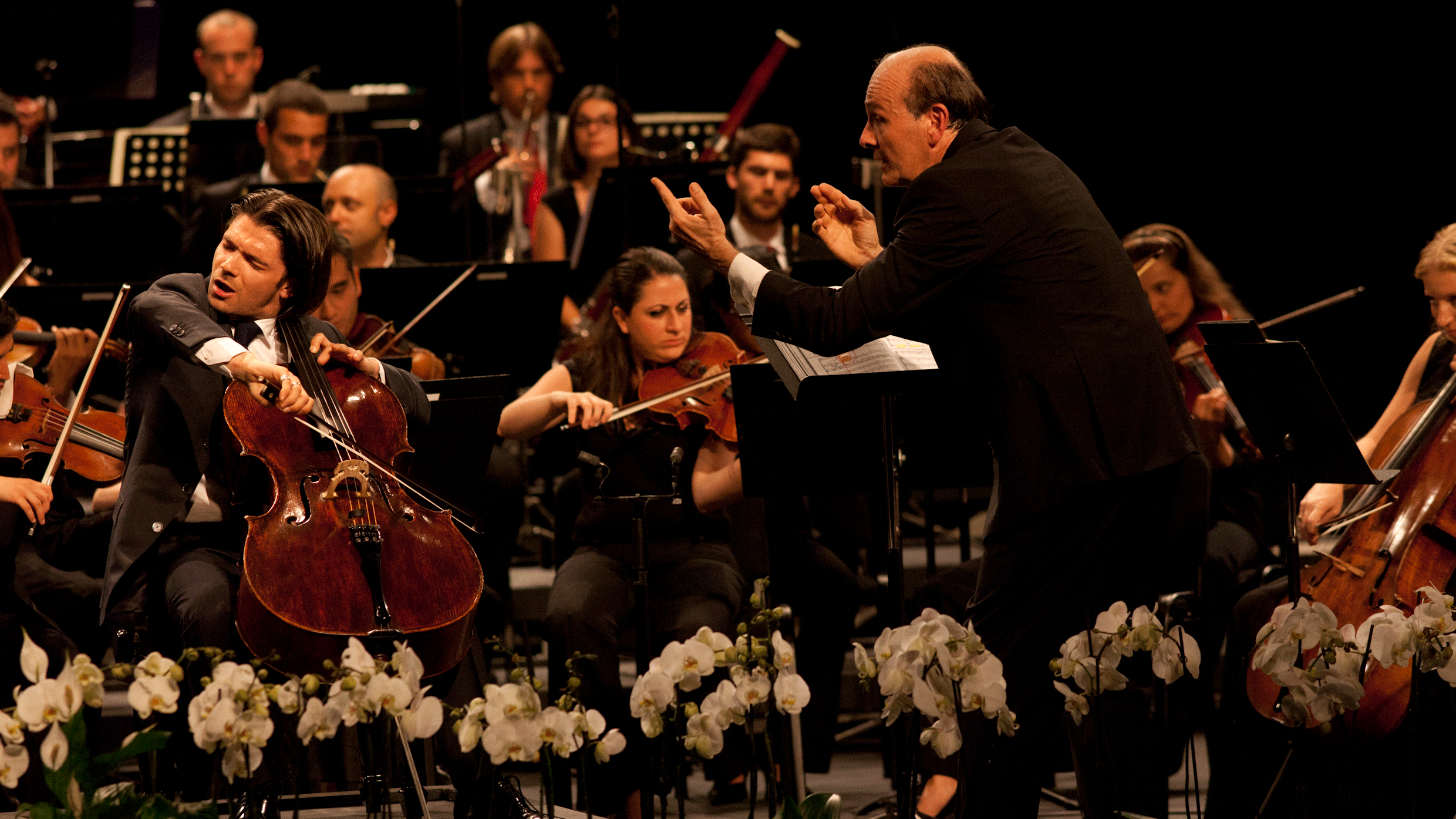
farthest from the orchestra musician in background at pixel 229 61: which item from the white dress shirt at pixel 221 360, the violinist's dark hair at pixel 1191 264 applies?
the violinist's dark hair at pixel 1191 264

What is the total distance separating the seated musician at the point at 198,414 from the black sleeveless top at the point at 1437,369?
2.09 m

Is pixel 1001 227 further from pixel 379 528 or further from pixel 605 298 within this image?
pixel 605 298

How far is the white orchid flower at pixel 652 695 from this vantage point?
174 cm

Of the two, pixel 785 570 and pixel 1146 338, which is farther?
pixel 785 570

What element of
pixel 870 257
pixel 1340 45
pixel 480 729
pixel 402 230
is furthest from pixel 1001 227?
pixel 1340 45

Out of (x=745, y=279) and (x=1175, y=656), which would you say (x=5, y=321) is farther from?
(x=1175, y=656)

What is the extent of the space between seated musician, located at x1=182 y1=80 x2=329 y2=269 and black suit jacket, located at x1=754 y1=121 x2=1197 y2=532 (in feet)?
9.20

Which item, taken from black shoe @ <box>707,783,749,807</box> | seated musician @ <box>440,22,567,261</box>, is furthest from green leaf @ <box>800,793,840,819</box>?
seated musician @ <box>440,22,567,261</box>

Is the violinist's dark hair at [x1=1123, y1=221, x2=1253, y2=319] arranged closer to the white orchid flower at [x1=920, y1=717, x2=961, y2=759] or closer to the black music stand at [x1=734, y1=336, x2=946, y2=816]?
the black music stand at [x1=734, y1=336, x2=946, y2=816]

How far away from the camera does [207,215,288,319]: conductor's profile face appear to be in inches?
108

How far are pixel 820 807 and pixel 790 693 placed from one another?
0.46ft

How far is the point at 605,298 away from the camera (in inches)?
145

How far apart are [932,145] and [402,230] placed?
2826 mm

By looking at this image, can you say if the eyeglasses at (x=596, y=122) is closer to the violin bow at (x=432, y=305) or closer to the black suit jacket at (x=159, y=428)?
the violin bow at (x=432, y=305)
